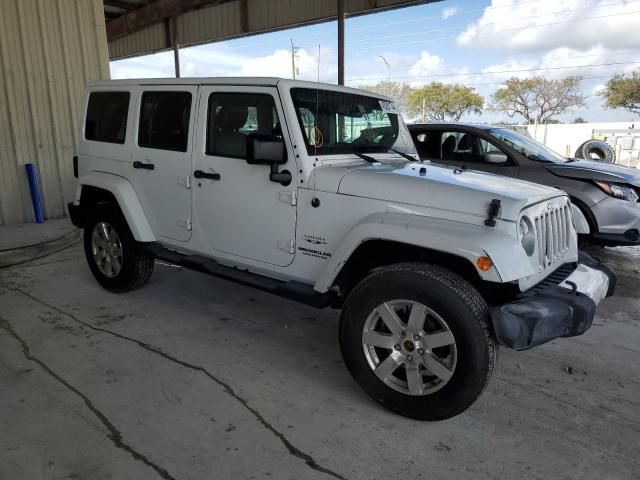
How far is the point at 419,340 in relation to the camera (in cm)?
257

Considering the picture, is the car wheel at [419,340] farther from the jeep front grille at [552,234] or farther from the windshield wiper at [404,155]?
the windshield wiper at [404,155]

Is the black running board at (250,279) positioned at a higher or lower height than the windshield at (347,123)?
lower

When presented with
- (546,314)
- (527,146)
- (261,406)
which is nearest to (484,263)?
(546,314)

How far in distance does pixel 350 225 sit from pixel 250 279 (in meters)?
0.92

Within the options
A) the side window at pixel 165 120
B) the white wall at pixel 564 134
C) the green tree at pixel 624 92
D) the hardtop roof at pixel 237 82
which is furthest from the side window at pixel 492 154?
the green tree at pixel 624 92

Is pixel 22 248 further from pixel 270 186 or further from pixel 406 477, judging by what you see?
pixel 406 477

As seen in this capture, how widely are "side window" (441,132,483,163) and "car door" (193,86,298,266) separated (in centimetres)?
390

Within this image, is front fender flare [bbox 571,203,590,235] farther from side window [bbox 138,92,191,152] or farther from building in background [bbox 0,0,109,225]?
building in background [bbox 0,0,109,225]

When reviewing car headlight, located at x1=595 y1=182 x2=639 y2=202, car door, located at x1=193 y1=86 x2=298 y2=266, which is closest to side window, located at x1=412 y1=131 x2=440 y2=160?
car headlight, located at x1=595 y1=182 x2=639 y2=202

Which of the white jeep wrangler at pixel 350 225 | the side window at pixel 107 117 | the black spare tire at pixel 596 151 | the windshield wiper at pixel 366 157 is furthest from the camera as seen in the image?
the black spare tire at pixel 596 151

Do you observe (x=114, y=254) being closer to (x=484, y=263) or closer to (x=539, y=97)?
(x=484, y=263)

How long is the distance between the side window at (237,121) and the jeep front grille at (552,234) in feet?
5.64

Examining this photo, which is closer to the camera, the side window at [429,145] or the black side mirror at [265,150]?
the black side mirror at [265,150]

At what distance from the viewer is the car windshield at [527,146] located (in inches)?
243
